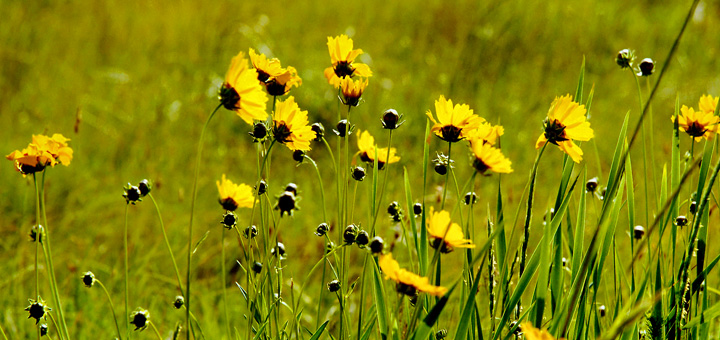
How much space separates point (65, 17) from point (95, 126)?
3.73 feet

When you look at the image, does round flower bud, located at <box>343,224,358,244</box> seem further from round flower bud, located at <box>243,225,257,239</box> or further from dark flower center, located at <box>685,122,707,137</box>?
dark flower center, located at <box>685,122,707,137</box>

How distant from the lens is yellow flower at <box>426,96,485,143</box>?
832 mm

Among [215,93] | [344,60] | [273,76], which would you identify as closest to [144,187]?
[273,76]

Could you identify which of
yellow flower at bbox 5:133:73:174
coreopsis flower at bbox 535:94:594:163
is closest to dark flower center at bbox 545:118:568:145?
coreopsis flower at bbox 535:94:594:163

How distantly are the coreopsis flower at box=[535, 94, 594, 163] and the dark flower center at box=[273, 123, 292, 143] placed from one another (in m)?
0.35

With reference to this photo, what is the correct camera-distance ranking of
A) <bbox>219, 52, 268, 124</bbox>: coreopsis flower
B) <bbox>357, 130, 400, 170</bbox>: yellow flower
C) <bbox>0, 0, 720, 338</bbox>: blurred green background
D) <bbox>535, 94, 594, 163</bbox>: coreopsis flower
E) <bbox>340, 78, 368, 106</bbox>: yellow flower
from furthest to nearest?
<bbox>0, 0, 720, 338</bbox>: blurred green background
<bbox>357, 130, 400, 170</bbox>: yellow flower
<bbox>340, 78, 368, 106</bbox>: yellow flower
<bbox>535, 94, 594, 163</bbox>: coreopsis flower
<bbox>219, 52, 268, 124</bbox>: coreopsis flower

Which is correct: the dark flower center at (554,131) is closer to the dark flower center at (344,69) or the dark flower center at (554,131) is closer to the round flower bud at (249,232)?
the dark flower center at (344,69)

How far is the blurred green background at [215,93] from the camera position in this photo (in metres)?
1.93

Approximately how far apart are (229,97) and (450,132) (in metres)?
0.30

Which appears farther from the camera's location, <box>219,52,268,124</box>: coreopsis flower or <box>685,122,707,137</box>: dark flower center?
<box>685,122,707,137</box>: dark flower center

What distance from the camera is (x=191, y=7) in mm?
3613

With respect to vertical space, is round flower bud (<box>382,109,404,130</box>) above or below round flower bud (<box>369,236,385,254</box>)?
above

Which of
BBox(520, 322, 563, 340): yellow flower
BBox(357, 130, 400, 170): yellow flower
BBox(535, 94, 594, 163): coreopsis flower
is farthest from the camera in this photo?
BBox(357, 130, 400, 170): yellow flower

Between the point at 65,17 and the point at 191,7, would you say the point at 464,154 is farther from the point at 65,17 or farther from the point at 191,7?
the point at 65,17
